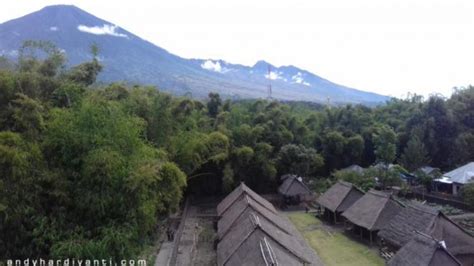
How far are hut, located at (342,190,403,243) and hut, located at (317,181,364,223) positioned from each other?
1347 millimetres

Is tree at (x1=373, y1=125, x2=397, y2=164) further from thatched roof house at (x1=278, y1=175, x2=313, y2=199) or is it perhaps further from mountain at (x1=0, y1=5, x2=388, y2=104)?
mountain at (x1=0, y1=5, x2=388, y2=104)

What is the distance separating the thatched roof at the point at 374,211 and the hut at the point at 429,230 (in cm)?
95

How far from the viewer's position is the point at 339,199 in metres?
20.9

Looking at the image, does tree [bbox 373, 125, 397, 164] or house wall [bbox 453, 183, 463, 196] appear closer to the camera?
house wall [bbox 453, 183, 463, 196]

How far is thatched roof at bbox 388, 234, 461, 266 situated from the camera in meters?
12.0

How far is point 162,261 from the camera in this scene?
649 inches

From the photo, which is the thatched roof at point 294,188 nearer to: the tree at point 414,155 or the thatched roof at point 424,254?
the tree at point 414,155

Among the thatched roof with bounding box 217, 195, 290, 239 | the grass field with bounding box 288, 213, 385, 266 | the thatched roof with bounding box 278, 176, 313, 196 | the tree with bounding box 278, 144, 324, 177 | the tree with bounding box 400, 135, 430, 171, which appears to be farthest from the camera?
the tree with bounding box 400, 135, 430, 171

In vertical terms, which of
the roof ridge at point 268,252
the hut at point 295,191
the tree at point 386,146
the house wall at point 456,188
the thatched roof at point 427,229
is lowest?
the hut at point 295,191

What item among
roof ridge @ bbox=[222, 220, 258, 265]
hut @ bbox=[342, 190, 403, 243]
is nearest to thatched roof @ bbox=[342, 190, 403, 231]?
hut @ bbox=[342, 190, 403, 243]

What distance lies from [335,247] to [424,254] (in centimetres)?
538

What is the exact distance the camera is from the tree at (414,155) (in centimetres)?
2855

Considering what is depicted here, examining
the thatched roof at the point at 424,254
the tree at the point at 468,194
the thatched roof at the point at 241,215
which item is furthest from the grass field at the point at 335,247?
the tree at the point at 468,194

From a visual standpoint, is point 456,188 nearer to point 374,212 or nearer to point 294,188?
point 294,188
